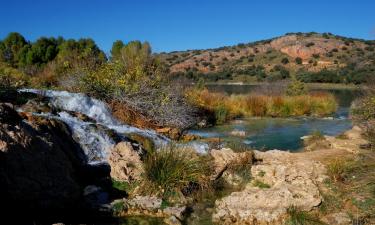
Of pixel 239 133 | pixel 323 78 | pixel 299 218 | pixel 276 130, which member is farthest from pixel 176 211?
pixel 323 78

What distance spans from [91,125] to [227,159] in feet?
12.8

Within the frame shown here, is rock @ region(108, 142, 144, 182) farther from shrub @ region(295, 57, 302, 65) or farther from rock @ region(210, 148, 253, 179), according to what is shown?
shrub @ region(295, 57, 302, 65)

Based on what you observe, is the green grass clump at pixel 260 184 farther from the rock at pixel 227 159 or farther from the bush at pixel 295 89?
the bush at pixel 295 89

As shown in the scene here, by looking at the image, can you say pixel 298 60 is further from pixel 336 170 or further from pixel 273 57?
pixel 336 170

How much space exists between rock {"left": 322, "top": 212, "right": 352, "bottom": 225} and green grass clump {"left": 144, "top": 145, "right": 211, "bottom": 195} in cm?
253

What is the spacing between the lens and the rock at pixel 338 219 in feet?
27.2

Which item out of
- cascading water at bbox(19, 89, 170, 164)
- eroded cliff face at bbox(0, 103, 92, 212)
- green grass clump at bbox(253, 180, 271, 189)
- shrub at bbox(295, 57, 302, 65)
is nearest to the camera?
eroded cliff face at bbox(0, 103, 92, 212)

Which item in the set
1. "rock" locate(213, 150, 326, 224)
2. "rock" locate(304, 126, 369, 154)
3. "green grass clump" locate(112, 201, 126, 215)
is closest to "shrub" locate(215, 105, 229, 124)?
"rock" locate(304, 126, 369, 154)

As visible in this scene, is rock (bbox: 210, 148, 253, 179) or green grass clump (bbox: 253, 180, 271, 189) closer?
green grass clump (bbox: 253, 180, 271, 189)

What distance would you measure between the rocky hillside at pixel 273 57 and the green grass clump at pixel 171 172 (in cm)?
4853

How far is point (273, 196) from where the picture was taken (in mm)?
9156

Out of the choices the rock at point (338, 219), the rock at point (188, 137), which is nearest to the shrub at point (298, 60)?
the rock at point (188, 137)

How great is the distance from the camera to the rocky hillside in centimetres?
6394

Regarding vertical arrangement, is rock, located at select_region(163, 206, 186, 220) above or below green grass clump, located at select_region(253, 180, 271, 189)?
below
